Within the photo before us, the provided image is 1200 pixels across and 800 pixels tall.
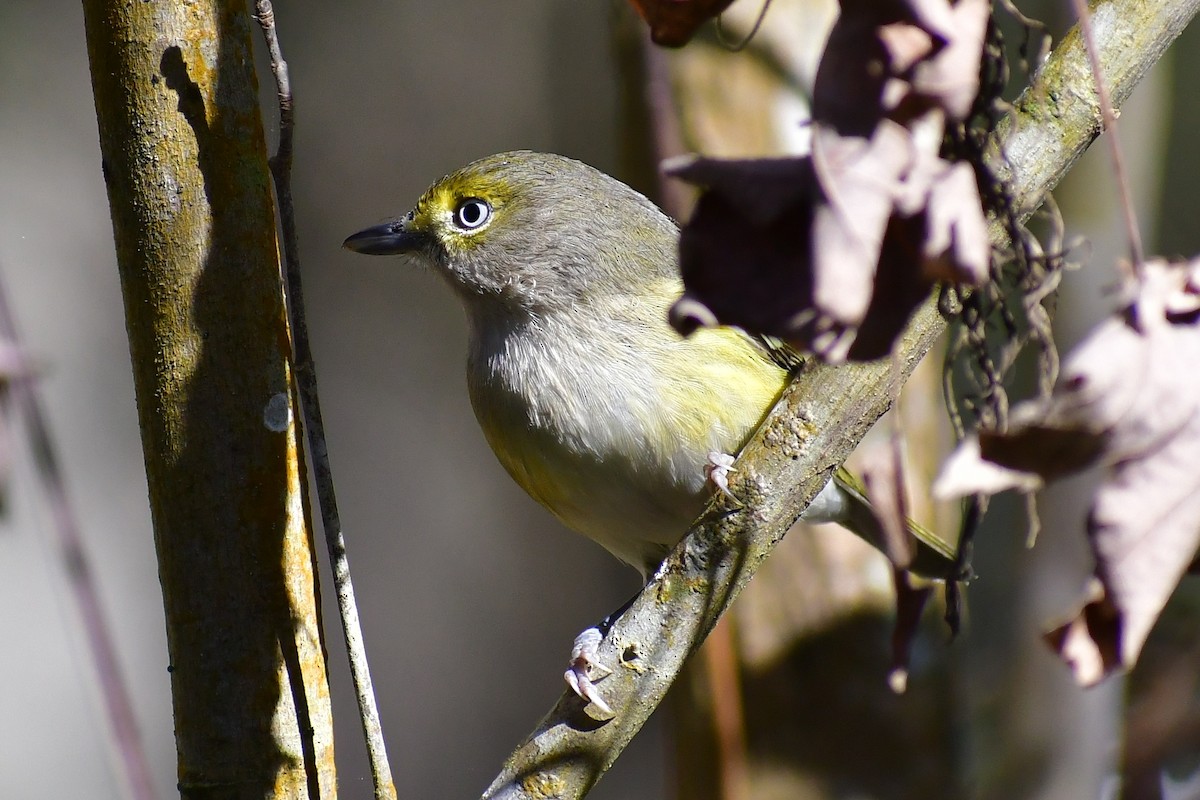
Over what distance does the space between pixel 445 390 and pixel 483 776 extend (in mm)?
2387

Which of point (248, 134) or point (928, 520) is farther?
point (928, 520)

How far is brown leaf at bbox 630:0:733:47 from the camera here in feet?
4.51

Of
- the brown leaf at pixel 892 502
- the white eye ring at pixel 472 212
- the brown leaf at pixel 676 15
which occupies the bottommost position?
the white eye ring at pixel 472 212

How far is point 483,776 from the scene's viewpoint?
6.17m

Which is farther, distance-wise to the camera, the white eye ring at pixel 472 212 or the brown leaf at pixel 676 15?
the white eye ring at pixel 472 212

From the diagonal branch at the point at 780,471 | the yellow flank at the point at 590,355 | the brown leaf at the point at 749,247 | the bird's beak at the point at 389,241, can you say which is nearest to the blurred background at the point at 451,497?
the diagonal branch at the point at 780,471

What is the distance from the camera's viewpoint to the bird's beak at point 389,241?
323cm

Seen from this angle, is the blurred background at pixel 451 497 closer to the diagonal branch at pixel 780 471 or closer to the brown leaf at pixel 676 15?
the diagonal branch at pixel 780 471

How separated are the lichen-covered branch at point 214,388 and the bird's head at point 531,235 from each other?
1113mm

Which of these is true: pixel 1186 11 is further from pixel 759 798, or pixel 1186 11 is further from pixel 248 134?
pixel 759 798

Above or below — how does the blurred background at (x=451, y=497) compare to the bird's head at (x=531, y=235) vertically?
below

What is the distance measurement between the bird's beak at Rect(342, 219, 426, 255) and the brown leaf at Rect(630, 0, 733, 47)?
1881 millimetres

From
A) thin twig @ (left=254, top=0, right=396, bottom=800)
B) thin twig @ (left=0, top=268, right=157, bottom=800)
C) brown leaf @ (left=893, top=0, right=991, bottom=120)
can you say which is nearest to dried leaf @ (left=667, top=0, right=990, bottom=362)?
brown leaf @ (left=893, top=0, right=991, bottom=120)

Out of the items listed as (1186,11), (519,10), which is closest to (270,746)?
(1186,11)
